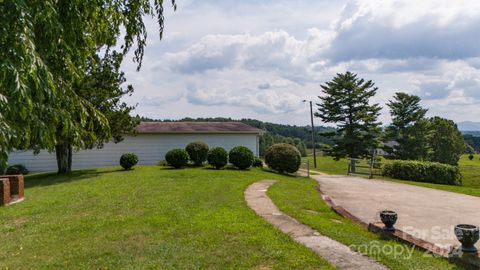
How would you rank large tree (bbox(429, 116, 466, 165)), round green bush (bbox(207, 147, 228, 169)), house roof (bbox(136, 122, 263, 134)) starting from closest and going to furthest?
round green bush (bbox(207, 147, 228, 169)) < house roof (bbox(136, 122, 263, 134)) < large tree (bbox(429, 116, 466, 165))

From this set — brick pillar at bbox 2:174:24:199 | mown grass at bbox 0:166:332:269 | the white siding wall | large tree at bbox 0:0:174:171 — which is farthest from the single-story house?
large tree at bbox 0:0:174:171

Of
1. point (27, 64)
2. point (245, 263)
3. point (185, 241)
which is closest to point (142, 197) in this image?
point (185, 241)

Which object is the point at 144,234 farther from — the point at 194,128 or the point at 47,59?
the point at 194,128

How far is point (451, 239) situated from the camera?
6.46m

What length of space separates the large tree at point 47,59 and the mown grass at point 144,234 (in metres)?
2.32

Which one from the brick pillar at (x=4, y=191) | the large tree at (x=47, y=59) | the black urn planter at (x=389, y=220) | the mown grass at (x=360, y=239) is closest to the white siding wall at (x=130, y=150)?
the brick pillar at (x=4, y=191)

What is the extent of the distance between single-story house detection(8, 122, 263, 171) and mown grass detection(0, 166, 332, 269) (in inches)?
530

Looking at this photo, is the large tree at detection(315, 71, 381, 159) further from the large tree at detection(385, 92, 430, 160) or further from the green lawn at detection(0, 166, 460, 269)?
the green lawn at detection(0, 166, 460, 269)

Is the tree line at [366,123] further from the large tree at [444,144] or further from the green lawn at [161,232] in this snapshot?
the green lawn at [161,232]

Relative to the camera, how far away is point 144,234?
259 inches

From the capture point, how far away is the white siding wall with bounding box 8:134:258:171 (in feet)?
78.2

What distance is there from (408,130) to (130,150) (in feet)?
93.6

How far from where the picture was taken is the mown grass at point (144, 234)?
5.10 meters

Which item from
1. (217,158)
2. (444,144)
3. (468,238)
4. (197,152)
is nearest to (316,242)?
(468,238)
